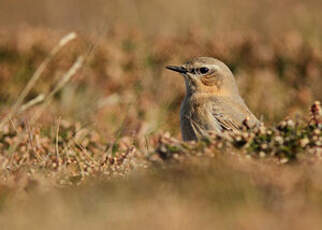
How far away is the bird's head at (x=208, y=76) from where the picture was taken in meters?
6.91

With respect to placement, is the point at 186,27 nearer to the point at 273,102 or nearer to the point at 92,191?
the point at 273,102

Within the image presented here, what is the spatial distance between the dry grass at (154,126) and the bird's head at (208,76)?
740mm

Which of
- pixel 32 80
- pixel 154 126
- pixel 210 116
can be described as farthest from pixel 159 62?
pixel 32 80

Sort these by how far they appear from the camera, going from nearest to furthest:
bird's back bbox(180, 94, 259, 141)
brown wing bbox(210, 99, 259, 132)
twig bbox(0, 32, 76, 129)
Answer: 1. twig bbox(0, 32, 76, 129)
2. bird's back bbox(180, 94, 259, 141)
3. brown wing bbox(210, 99, 259, 132)

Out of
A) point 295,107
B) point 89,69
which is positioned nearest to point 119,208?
point 295,107

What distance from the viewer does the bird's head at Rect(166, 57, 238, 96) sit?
6.91 m

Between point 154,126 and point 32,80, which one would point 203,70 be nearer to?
point 154,126

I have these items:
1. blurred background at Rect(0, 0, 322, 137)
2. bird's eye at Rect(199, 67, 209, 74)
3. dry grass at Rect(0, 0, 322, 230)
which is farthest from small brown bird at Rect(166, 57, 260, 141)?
blurred background at Rect(0, 0, 322, 137)

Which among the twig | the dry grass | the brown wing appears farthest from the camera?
→ the brown wing

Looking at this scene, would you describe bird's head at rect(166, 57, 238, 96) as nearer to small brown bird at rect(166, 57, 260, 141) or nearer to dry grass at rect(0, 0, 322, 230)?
small brown bird at rect(166, 57, 260, 141)

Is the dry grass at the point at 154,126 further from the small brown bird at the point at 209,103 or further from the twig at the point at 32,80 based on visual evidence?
the small brown bird at the point at 209,103

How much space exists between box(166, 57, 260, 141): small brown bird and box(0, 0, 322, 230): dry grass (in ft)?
1.81

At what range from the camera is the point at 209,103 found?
658 centimetres

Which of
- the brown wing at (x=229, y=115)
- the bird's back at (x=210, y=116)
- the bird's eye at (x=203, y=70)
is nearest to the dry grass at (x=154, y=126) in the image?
the bird's back at (x=210, y=116)
